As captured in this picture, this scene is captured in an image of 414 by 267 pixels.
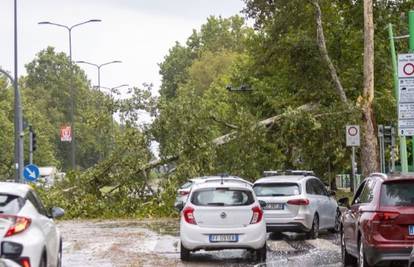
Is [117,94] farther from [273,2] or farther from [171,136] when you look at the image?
[273,2]

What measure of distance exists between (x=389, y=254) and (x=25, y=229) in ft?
16.3

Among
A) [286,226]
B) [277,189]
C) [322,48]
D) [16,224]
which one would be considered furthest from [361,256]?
[322,48]

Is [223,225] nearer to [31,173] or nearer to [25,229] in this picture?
[25,229]

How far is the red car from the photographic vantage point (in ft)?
36.4

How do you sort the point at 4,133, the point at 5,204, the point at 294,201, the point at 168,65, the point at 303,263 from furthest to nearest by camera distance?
1. the point at 168,65
2. the point at 4,133
3. the point at 294,201
4. the point at 303,263
5. the point at 5,204

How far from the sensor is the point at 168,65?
116062 millimetres

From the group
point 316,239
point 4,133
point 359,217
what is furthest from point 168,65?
point 359,217

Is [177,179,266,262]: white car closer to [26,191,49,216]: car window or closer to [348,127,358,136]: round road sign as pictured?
[26,191,49,216]: car window

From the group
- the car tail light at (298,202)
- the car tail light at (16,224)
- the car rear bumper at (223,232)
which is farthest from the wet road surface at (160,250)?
the car tail light at (16,224)

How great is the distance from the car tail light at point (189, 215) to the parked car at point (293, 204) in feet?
14.2

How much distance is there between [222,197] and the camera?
51.7ft

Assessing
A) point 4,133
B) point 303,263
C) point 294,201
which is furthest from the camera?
point 4,133

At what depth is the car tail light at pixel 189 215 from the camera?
51.0 feet

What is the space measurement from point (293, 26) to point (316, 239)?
44.8 ft
